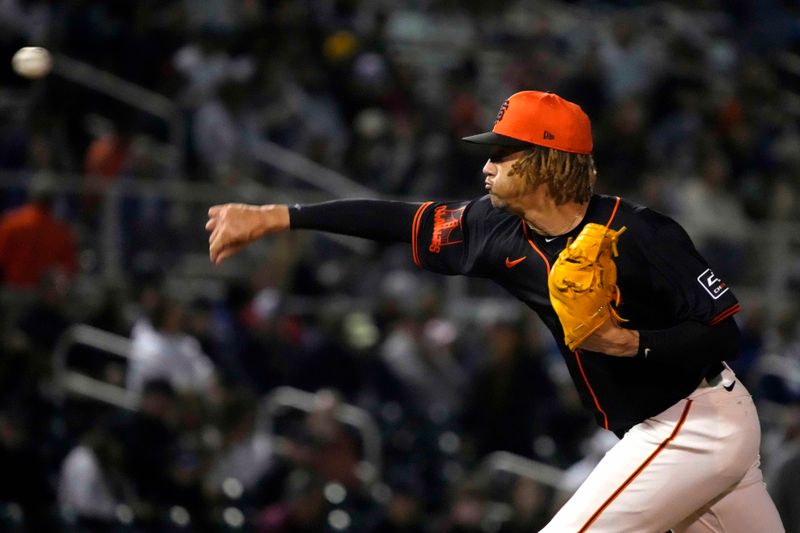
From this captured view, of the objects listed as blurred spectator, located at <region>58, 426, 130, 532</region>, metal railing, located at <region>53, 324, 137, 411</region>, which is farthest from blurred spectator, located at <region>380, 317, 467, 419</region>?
blurred spectator, located at <region>58, 426, 130, 532</region>

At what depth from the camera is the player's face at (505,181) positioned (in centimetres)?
399

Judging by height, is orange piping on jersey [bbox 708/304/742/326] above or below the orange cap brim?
below

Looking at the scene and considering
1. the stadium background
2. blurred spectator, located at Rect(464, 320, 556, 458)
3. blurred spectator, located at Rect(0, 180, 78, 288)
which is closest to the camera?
the stadium background

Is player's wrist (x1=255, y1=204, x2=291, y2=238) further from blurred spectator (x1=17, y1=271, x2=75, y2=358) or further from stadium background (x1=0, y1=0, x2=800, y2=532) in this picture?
blurred spectator (x1=17, y1=271, x2=75, y2=358)

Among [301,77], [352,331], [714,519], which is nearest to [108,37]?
[301,77]

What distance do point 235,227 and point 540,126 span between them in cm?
92

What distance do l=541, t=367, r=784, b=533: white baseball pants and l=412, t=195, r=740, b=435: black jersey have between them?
0.08 m

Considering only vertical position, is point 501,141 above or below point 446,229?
above

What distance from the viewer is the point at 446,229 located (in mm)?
4355

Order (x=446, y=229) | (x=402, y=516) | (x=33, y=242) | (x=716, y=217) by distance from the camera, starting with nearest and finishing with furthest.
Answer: (x=446, y=229) < (x=402, y=516) < (x=33, y=242) < (x=716, y=217)

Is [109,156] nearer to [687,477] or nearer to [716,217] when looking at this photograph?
[716,217]

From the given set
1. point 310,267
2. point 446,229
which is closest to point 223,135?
point 310,267

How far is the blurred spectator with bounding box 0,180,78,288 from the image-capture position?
930cm

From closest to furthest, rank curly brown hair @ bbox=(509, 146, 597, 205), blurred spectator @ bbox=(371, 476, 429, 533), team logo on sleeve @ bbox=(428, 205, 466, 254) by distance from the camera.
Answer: curly brown hair @ bbox=(509, 146, 597, 205) → team logo on sleeve @ bbox=(428, 205, 466, 254) → blurred spectator @ bbox=(371, 476, 429, 533)
